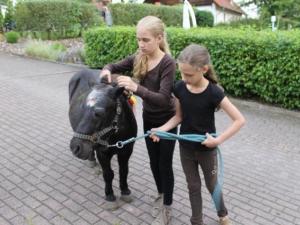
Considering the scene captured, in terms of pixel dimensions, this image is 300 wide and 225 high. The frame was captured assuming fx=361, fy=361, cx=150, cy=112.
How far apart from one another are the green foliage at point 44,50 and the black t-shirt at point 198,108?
41.7 ft

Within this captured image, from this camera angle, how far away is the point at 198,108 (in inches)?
121

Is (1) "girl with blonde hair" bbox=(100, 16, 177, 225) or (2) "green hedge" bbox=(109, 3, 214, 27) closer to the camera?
(1) "girl with blonde hair" bbox=(100, 16, 177, 225)

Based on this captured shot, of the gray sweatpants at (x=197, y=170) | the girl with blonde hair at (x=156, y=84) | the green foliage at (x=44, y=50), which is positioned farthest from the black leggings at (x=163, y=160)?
the green foliage at (x=44, y=50)

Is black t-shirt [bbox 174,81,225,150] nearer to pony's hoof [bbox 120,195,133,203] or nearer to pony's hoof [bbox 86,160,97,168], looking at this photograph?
pony's hoof [bbox 120,195,133,203]

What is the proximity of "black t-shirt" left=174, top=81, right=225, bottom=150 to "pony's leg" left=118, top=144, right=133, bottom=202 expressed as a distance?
78cm

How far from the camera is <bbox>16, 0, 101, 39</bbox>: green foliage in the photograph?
1742 cm

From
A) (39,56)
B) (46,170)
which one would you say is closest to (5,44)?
(39,56)

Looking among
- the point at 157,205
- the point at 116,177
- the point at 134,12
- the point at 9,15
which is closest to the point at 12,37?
the point at 9,15

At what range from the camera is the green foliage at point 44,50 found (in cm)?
1520

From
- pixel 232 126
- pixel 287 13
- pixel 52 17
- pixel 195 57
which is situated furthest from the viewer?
pixel 287 13

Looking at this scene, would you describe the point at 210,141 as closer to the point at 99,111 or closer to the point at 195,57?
the point at 195,57

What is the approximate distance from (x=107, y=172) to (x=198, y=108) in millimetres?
1380

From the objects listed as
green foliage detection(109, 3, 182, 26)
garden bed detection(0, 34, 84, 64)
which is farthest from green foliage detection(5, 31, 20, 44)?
green foliage detection(109, 3, 182, 26)

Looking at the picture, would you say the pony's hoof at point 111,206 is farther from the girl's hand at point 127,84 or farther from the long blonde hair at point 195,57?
the long blonde hair at point 195,57
